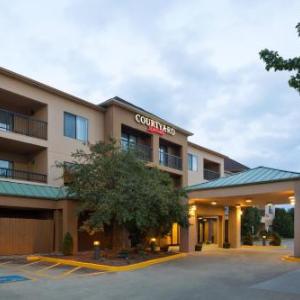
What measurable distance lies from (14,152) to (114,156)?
8122 mm

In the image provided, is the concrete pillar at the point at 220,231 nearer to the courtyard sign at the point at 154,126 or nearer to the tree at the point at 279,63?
the courtyard sign at the point at 154,126

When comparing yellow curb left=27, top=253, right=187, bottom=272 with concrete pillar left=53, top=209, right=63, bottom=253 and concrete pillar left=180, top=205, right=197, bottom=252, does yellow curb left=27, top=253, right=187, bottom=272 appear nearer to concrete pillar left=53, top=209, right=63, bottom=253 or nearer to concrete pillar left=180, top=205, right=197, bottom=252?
concrete pillar left=53, top=209, right=63, bottom=253

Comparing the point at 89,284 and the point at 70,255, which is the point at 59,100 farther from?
the point at 89,284

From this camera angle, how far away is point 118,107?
31.0 m

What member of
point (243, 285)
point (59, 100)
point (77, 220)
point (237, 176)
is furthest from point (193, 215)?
point (243, 285)

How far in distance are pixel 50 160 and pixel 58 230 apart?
168 inches

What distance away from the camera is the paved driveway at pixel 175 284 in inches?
Answer: 492

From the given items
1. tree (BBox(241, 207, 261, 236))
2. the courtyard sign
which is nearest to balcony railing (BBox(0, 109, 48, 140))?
the courtyard sign

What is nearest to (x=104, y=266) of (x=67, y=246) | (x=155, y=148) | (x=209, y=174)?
(x=67, y=246)

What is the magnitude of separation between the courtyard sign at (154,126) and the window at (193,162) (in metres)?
5.14

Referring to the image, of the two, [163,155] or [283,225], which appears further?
[283,225]

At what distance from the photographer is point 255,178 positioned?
80.8 ft

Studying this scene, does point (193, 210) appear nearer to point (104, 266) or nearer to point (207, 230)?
point (104, 266)

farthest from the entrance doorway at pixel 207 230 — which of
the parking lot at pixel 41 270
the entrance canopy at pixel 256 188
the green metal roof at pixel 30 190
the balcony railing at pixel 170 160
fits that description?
the parking lot at pixel 41 270
